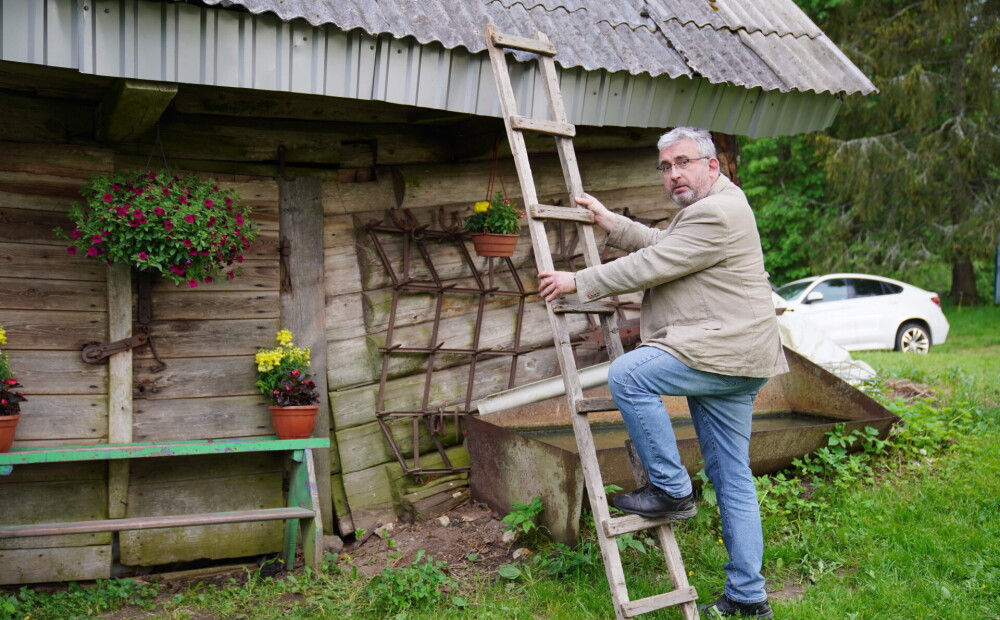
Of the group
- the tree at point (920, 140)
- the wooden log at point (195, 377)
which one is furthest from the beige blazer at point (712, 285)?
the tree at point (920, 140)

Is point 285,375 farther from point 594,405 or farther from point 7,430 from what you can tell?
point 594,405

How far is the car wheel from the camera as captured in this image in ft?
43.0

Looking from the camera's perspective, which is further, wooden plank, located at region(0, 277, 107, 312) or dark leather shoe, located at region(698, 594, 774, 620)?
wooden plank, located at region(0, 277, 107, 312)

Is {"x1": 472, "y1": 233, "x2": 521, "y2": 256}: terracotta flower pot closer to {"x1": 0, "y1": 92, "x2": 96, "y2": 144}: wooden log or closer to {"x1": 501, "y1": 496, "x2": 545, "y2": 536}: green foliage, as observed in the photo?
{"x1": 501, "y1": 496, "x2": 545, "y2": 536}: green foliage

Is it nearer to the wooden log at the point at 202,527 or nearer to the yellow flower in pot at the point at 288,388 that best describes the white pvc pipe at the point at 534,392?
the yellow flower in pot at the point at 288,388

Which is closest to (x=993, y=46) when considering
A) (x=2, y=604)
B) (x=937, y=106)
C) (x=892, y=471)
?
(x=937, y=106)

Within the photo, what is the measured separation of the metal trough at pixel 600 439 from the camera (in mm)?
4238

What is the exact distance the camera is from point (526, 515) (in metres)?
4.29

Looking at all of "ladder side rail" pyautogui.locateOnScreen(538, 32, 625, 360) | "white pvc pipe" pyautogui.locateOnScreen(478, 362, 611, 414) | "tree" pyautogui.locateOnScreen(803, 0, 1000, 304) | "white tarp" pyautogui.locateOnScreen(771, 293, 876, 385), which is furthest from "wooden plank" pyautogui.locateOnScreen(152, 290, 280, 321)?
"tree" pyautogui.locateOnScreen(803, 0, 1000, 304)

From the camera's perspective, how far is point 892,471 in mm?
5086

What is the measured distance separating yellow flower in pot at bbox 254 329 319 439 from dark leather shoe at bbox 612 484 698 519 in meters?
2.09

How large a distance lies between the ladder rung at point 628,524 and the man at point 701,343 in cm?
4

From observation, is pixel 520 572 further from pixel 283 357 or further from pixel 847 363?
pixel 847 363

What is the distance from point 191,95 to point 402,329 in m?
1.87
